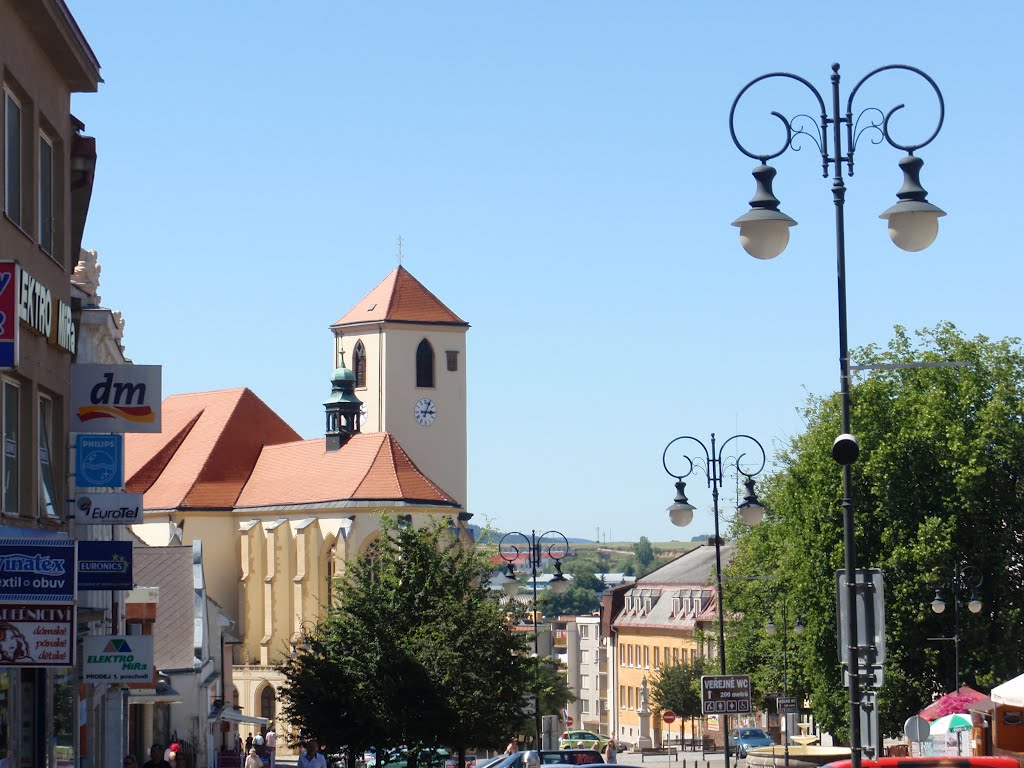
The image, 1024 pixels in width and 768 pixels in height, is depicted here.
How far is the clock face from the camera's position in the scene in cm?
10244

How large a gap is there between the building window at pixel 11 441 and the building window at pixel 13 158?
196 cm

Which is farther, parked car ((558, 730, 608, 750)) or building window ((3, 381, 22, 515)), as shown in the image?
parked car ((558, 730, 608, 750))

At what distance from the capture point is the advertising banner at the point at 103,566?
71.9 ft

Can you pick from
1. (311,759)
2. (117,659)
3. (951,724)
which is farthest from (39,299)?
(951,724)

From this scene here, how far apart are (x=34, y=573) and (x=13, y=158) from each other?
7511mm

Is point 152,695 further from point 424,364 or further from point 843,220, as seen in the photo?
point 424,364

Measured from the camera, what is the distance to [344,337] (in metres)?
106

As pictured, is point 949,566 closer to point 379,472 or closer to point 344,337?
point 379,472

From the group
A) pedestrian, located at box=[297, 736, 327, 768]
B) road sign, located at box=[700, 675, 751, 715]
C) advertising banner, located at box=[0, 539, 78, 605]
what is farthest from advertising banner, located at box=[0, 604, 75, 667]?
road sign, located at box=[700, 675, 751, 715]

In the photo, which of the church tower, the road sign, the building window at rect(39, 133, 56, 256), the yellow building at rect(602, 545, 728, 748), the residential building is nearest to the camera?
the residential building

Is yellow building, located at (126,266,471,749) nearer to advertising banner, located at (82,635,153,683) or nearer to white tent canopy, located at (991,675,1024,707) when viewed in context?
advertising banner, located at (82,635,153,683)

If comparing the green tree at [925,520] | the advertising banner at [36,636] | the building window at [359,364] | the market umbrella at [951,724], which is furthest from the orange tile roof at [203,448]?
the advertising banner at [36,636]

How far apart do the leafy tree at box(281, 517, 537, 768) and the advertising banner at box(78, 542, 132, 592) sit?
46.8 feet

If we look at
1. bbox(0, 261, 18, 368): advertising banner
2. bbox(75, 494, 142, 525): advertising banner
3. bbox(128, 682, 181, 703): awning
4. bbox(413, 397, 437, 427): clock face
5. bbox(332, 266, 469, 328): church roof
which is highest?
bbox(332, 266, 469, 328): church roof
